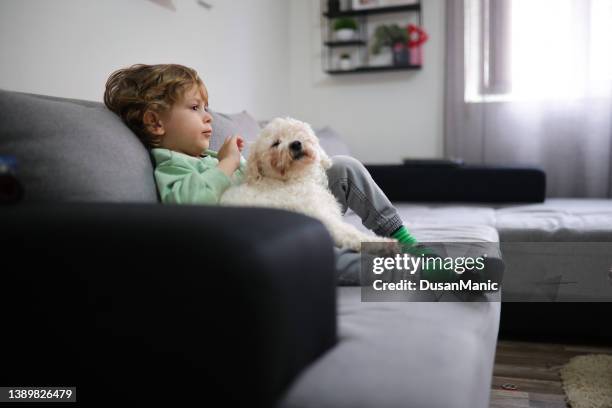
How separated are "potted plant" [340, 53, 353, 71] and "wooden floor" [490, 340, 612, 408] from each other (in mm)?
2314

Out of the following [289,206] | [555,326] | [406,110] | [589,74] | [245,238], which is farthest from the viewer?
[406,110]

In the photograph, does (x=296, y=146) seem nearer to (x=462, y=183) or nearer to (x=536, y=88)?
(x=462, y=183)

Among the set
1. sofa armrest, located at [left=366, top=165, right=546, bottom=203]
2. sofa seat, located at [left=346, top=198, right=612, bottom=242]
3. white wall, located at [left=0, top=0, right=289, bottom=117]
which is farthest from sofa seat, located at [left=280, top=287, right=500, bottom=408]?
sofa armrest, located at [left=366, top=165, right=546, bottom=203]

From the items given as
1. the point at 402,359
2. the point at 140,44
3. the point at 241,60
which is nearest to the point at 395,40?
the point at 241,60

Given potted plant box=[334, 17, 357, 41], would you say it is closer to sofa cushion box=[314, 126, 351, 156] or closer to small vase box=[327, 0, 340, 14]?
small vase box=[327, 0, 340, 14]

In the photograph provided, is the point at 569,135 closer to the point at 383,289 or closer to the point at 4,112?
the point at 383,289

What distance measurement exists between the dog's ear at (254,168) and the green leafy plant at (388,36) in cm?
256

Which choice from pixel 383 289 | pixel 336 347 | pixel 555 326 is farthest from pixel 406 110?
pixel 336 347

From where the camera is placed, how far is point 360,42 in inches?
147

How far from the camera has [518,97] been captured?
11.3 ft

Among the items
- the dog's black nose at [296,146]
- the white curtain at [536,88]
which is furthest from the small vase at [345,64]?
the dog's black nose at [296,146]

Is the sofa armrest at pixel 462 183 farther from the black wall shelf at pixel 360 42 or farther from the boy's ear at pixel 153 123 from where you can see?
the boy's ear at pixel 153 123

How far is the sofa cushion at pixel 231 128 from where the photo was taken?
1.78 meters

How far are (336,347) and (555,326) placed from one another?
1641 mm
